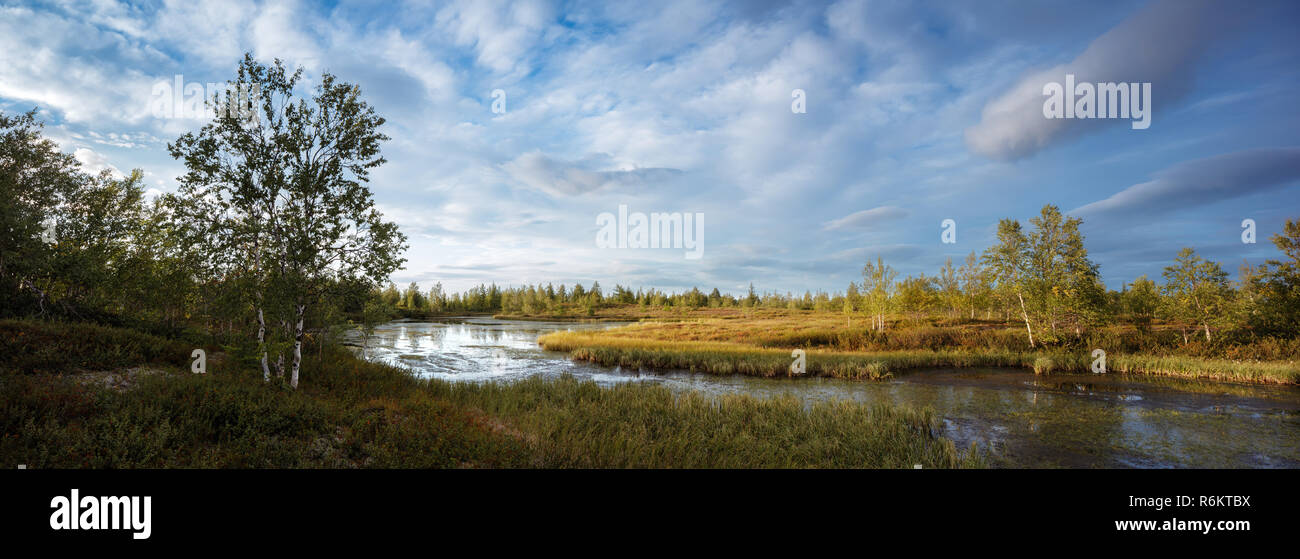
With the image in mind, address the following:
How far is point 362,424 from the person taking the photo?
9.66 metres

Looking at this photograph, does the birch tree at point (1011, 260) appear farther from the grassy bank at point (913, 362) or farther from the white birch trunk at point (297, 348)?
the white birch trunk at point (297, 348)

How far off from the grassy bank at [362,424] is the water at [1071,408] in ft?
10.8

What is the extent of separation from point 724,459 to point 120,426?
11.7 m

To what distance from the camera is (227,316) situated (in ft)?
41.7

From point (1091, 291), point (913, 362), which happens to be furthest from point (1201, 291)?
→ point (913, 362)

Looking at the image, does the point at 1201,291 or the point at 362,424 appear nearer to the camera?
the point at 362,424

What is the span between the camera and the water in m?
12.6

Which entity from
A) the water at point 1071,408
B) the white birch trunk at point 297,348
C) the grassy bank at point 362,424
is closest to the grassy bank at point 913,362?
the water at point 1071,408

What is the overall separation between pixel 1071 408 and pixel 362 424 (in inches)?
1060

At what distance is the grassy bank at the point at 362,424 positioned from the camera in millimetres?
7570

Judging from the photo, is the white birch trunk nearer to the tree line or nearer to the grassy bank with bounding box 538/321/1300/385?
the tree line

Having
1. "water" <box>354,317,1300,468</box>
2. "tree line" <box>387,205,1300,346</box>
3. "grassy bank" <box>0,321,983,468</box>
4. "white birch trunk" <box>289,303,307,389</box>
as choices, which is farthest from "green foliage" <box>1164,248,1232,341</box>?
"white birch trunk" <box>289,303,307,389</box>

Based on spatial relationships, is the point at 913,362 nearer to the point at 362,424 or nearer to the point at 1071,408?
the point at 1071,408
